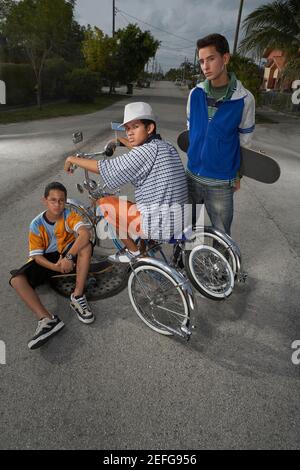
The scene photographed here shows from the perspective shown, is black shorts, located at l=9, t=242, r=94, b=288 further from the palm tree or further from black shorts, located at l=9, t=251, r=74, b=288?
the palm tree

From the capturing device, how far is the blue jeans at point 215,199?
2814 mm

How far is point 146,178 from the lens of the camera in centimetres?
231

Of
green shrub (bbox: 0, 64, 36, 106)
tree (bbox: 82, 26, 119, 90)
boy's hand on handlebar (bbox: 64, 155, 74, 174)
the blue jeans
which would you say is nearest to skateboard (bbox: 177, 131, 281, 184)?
the blue jeans

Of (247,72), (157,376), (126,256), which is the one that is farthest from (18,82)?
(157,376)

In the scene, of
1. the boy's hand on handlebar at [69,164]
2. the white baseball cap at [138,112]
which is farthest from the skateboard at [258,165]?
the boy's hand on handlebar at [69,164]

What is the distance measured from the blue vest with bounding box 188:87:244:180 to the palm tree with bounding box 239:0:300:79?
550 inches

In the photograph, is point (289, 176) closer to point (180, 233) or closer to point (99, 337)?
point (180, 233)

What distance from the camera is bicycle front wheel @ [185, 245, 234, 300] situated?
297cm

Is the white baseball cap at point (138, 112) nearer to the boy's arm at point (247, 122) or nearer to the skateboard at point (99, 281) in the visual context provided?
the boy's arm at point (247, 122)

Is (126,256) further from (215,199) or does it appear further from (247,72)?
(247,72)

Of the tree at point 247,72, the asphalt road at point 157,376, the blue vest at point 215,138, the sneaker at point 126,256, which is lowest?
the asphalt road at point 157,376

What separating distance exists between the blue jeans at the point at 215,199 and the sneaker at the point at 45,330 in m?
1.57

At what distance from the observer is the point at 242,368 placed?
2.35 metres

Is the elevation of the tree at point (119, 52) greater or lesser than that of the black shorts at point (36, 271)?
greater
